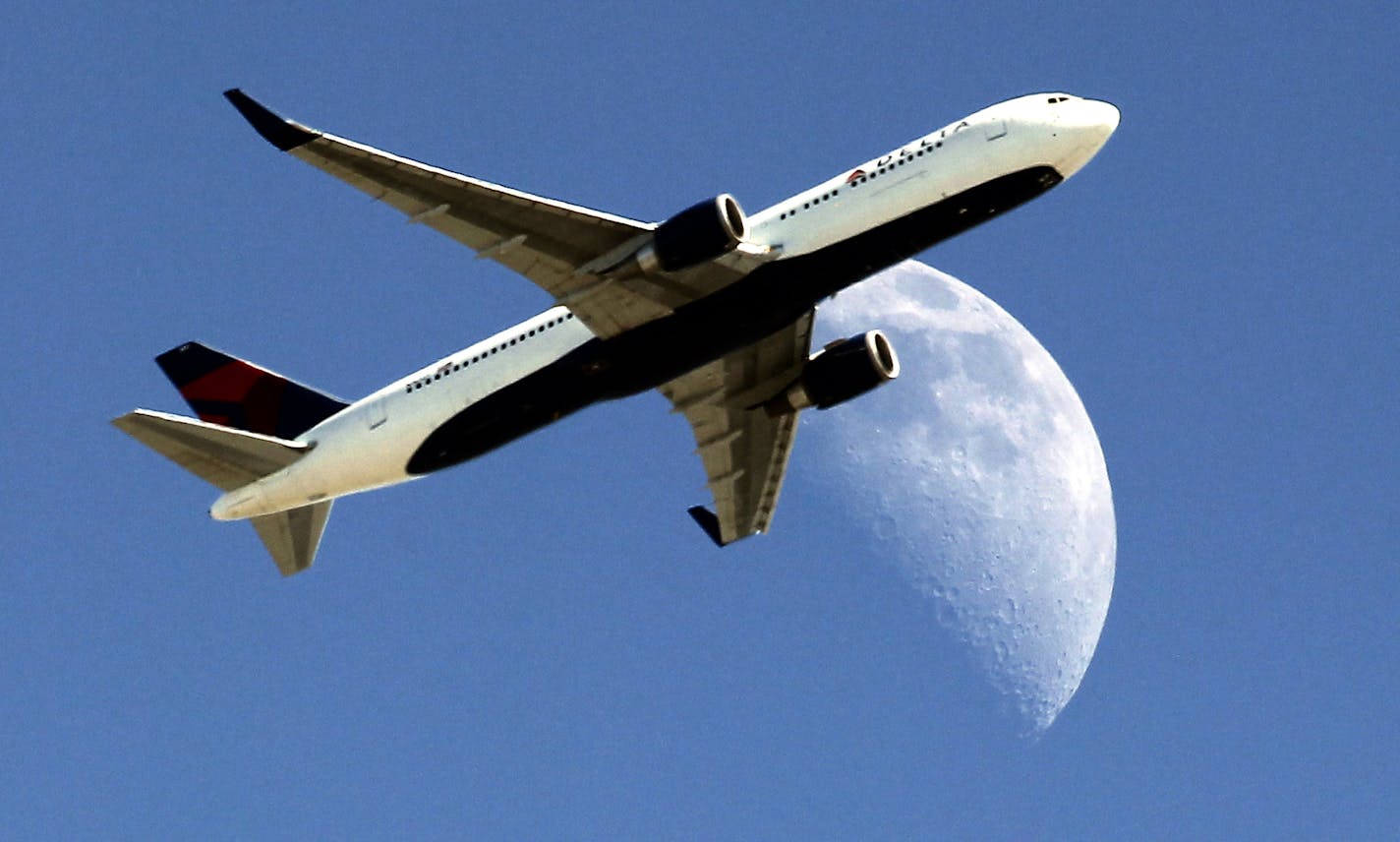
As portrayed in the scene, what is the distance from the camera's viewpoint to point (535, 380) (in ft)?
187

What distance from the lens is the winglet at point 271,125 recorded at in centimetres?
4794

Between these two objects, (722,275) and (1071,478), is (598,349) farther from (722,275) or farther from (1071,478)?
(1071,478)

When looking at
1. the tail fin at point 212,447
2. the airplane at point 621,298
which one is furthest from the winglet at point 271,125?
the tail fin at point 212,447

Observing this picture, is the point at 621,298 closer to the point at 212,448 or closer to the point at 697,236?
the point at 697,236

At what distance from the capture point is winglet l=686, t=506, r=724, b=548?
2633 inches

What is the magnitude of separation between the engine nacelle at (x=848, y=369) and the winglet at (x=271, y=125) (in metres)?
16.9

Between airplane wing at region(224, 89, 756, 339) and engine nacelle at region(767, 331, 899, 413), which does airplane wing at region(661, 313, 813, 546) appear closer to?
engine nacelle at region(767, 331, 899, 413)

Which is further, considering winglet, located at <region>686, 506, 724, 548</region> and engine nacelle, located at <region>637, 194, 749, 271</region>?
winglet, located at <region>686, 506, 724, 548</region>

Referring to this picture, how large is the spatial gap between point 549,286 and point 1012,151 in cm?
1174

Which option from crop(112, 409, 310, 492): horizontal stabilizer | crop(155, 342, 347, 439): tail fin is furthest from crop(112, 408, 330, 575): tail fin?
crop(155, 342, 347, 439): tail fin

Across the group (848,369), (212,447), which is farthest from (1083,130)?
(212,447)

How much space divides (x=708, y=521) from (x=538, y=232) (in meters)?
15.8

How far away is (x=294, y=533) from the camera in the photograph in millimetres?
62688

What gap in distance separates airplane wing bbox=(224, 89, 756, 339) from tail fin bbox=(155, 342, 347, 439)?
9577mm
